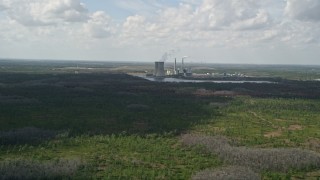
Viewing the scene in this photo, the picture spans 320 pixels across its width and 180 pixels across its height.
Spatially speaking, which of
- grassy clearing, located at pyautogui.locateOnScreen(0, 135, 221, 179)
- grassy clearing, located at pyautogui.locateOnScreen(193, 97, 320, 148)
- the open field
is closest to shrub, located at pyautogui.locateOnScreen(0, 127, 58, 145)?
the open field

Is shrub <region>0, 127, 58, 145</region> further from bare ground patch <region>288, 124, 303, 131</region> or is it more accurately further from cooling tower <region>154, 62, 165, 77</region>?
cooling tower <region>154, 62, 165, 77</region>

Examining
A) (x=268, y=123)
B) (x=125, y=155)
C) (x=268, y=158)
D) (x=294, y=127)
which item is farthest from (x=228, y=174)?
(x=268, y=123)

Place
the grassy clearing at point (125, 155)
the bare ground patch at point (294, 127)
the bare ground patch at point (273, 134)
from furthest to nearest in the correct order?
the bare ground patch at point (294, 127) < the bare ground patch at point (273, 134) < the grassy clearing at point (125, 155)

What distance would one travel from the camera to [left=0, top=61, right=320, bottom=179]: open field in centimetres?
2203

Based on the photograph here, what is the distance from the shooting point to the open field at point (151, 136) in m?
22.0

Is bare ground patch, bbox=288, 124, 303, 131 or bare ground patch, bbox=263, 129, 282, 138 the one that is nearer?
bare ground patch, bbox=263, 129, 282, 138

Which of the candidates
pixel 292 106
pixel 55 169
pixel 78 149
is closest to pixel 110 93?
Result: pixel 292 106

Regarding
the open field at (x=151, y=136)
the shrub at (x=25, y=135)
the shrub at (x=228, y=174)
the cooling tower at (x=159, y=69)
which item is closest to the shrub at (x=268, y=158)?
the open field at (x=151, y=136)

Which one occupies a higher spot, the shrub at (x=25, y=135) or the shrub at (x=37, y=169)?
the shrub at (x=37, y=169)

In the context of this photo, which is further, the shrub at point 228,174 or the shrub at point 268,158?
the shrub at point 268,158

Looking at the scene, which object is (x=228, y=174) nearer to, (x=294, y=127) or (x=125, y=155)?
(x=125, y=155)

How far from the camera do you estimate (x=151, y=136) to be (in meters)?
31.7

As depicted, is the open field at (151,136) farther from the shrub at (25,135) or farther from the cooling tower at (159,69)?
the cooling tower at (159,69)

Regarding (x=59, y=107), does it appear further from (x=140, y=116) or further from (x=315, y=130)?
(x=315, y=130)
